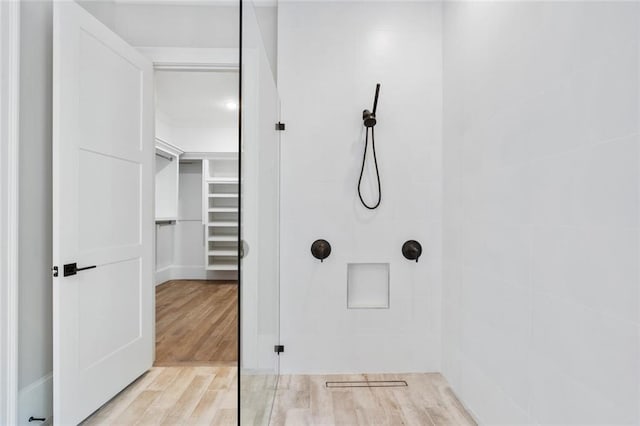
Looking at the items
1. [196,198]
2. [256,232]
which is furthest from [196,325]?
[196,198]

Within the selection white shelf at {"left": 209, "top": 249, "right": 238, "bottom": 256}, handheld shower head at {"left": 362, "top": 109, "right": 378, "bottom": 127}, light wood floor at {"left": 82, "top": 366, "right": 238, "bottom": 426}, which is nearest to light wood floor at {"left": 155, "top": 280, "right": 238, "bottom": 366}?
light wood floor at {"left": 82, "top": 366, "right": 238, "bottom": 426}

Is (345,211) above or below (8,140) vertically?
below

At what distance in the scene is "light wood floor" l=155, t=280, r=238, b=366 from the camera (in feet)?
8.58

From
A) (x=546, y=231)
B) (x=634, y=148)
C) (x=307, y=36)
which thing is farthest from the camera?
(x=307, y=36)

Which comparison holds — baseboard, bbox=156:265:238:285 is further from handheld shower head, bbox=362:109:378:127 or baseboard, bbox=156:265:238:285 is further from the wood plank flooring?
handheld shower head, bbox=362:109:378:127

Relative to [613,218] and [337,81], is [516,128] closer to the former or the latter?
[613,218]

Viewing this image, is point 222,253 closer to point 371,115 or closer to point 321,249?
point 321,249

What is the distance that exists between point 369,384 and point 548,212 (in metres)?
1.44

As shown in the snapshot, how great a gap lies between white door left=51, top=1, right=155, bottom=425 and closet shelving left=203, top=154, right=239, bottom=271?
311 cm

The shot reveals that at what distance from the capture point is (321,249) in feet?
7.18

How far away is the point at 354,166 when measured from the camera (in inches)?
88.1

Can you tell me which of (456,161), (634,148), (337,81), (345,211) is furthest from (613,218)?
(337,81)

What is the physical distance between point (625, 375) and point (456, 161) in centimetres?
132

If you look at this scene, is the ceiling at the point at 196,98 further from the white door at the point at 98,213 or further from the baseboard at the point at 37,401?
the baseboard at the point at 37,401
